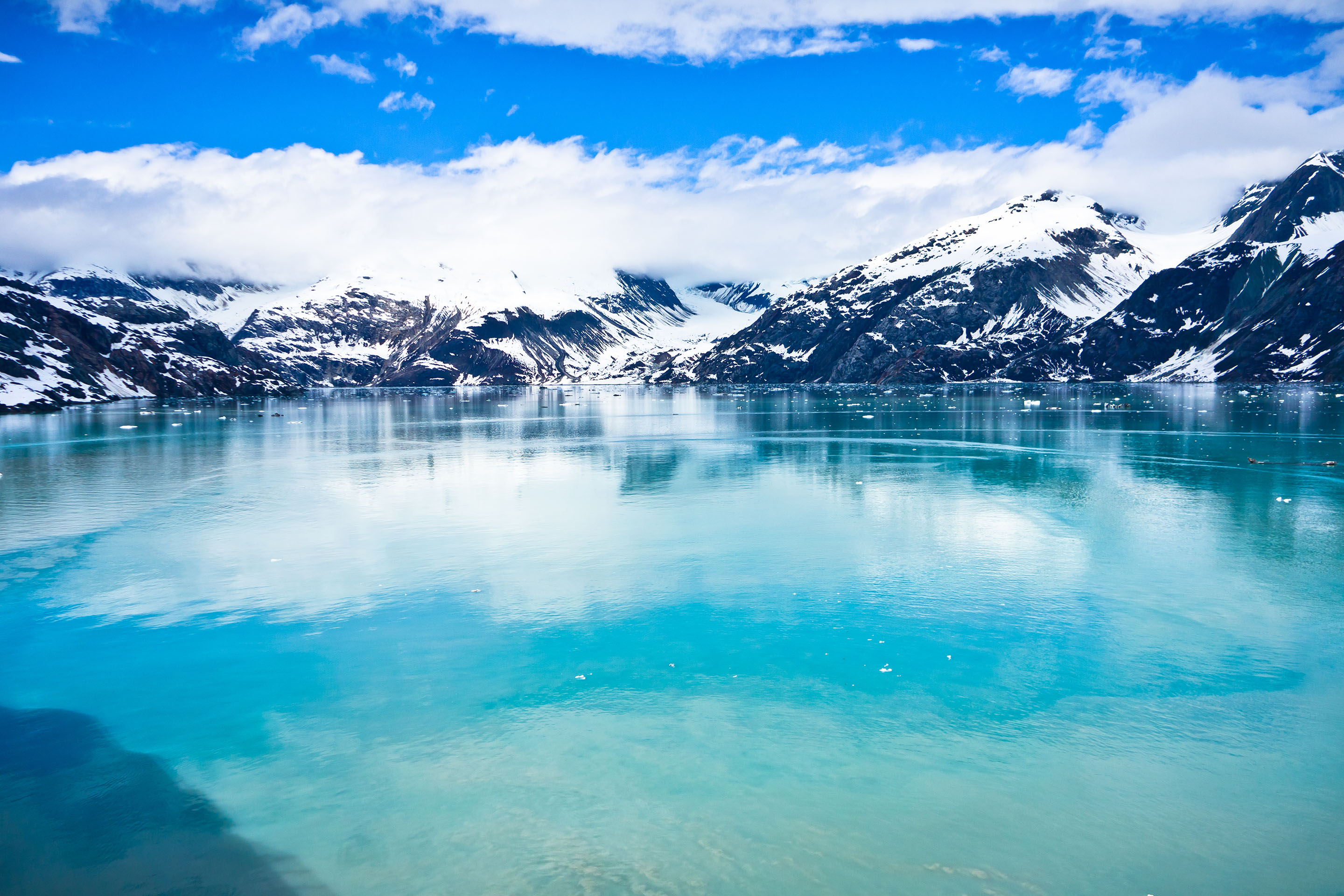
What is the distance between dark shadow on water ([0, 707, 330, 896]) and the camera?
38.7 feet

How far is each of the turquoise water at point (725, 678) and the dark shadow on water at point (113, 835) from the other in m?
0.38

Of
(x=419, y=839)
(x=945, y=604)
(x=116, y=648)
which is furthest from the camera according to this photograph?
(x=945, y=604)

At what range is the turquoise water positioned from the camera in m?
12.5

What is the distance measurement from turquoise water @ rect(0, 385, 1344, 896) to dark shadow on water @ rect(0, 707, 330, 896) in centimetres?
38

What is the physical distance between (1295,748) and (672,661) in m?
11.8

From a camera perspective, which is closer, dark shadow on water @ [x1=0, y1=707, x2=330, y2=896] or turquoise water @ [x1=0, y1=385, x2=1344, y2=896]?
dark shadow on water @ [x1=0, y1=707, x2=330, y2=896]

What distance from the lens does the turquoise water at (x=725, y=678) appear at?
12531 mm

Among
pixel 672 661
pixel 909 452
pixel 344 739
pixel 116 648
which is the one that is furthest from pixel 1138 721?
pixel 909 452

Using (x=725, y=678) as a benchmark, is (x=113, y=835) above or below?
below

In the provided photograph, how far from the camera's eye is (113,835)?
1296 centimetres

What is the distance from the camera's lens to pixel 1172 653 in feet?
64.5

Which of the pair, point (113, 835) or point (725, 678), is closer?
point (113, 835)

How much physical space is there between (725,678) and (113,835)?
1115 centimetres

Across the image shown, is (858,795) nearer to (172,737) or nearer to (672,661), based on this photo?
(672,661)
